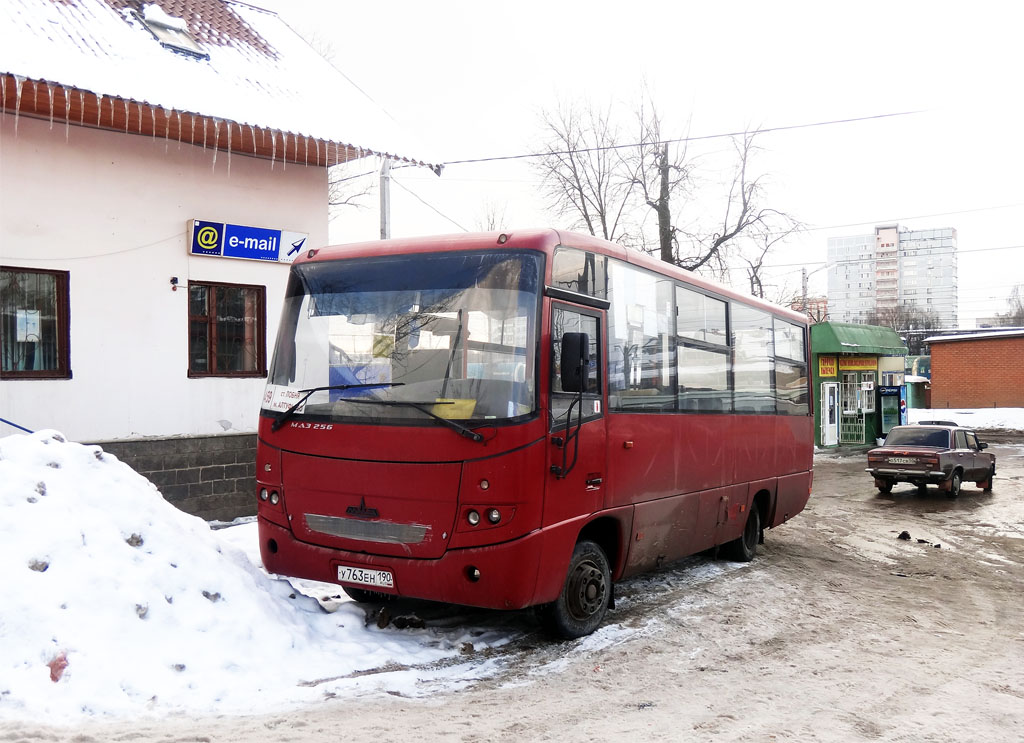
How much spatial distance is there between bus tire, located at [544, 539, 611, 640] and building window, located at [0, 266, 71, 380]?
7.39 metres

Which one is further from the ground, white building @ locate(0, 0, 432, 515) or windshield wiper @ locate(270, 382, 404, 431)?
white building @ locate(0, 0, 432, 515)

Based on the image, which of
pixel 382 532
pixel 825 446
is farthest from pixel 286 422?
pixel 825 446

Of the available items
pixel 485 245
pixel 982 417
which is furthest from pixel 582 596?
pixel 982 417

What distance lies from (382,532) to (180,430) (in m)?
6.90

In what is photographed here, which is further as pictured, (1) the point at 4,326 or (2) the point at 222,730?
(1) the point at 4,326

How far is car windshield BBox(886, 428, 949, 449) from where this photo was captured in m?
19.0

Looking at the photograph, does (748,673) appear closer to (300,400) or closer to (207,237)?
(300,400)

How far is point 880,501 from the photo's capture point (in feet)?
57.7

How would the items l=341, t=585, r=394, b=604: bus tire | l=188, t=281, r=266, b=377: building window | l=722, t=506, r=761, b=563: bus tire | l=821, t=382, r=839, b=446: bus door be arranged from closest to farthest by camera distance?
l=341, t=585, r=394, b=604: bus tire
l=722, t=506, r=761, b=563: bus tire
l=188, t=281, r=266, b=377: building window
l=821, t=382, r=839, b=446: bus door

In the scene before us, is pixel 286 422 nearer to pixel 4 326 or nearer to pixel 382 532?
pixel 382 532

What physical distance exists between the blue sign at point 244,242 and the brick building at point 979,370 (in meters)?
42.5

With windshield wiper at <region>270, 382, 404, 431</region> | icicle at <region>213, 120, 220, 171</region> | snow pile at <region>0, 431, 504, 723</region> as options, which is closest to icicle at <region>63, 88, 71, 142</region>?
icicle at <region>213, 120, 220, 171</region>

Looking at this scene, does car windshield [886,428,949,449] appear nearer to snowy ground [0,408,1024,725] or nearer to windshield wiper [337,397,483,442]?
snowy ground [0,408,1024,725]

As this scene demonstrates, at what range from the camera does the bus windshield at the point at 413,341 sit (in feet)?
19.6
